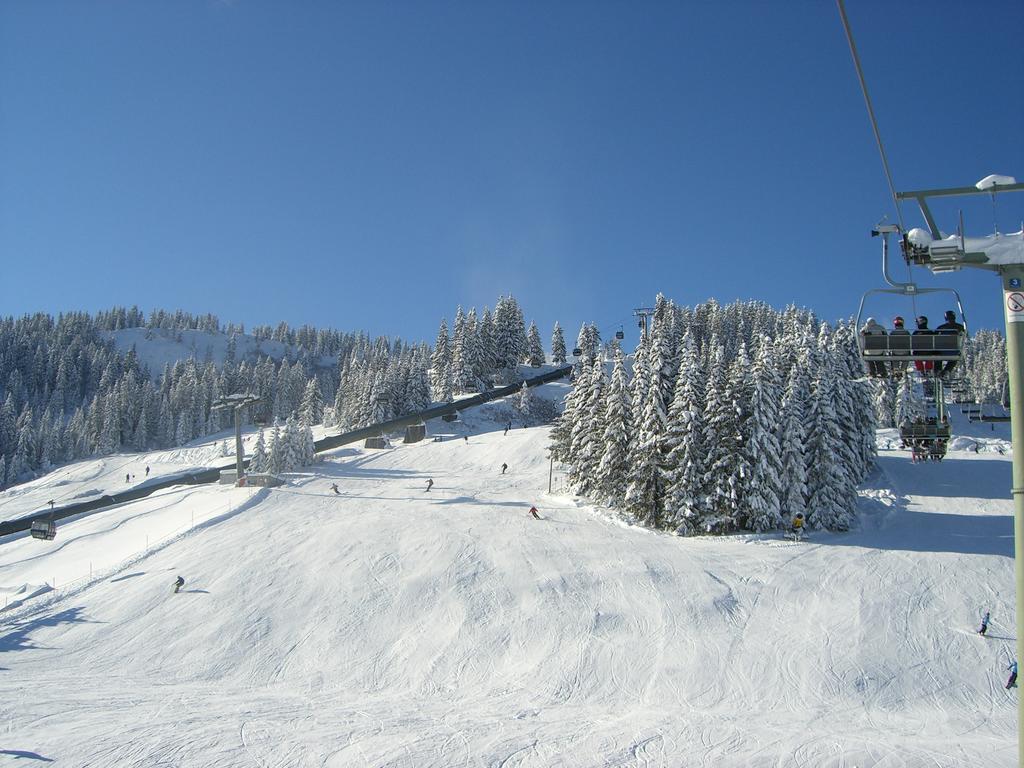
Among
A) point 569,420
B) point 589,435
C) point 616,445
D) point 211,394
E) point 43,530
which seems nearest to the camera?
point 616,445

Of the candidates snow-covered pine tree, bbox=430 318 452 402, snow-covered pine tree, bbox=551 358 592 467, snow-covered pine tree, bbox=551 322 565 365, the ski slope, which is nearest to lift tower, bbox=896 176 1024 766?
the ski slope

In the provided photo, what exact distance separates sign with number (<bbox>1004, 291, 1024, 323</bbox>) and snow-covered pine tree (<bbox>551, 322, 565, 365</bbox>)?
11430 cm

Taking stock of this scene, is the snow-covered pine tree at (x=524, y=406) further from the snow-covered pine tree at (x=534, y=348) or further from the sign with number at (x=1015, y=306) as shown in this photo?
the sign with number at (x=1015, y=306)

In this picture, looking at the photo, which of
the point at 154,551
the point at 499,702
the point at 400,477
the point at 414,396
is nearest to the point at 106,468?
the point at 414,396

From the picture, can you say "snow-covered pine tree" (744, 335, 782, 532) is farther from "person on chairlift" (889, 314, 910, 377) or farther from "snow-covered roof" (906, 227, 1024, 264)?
"snow-covered roof" (906, 227, 1024, 264)

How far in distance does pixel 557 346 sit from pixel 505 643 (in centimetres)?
9735

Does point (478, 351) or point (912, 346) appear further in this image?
point (478, 351)

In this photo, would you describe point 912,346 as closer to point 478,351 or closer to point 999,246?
point 999,246

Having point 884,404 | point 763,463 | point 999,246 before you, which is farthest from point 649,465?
point 884,404

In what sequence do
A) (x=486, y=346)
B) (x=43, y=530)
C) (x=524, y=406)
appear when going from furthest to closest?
(x=486, y=346) < (x=524, y=406) < (x=43, y=530)

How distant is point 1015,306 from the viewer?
475 centimetres

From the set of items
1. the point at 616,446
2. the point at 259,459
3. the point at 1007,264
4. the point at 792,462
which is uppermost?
the point at 1007,264

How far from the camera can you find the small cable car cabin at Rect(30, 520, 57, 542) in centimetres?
4116

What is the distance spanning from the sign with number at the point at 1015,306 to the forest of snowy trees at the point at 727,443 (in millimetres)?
31601
